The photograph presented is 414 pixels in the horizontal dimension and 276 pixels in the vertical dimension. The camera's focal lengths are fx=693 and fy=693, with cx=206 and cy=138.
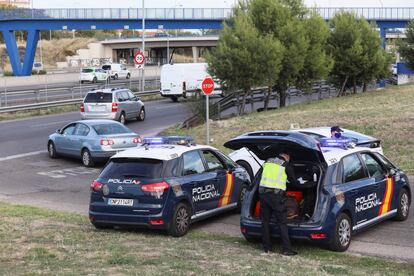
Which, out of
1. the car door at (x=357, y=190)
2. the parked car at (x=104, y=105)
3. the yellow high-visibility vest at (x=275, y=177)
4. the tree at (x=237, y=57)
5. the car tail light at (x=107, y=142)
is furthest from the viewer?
the parked car at (x=104, y=105)

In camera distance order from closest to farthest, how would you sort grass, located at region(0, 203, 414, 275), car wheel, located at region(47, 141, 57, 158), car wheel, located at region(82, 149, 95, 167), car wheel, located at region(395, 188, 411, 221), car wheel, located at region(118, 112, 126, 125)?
grass, located at region(0, 203, 414, 275) → car wheel, located at region(395, 188, 411, 221) → car wheel, located at region(82, 149, 95, 167) → car wheel, located at region(47, 141, 57, 158) → car wheel, located at region(118, 112, 126, 125)

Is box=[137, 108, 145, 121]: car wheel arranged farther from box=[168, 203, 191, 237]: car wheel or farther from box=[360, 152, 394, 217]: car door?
box=[360, 152, 394, 217]: car door

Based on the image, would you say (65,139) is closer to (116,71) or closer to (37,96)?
(37,96)

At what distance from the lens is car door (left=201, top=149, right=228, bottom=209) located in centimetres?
1180

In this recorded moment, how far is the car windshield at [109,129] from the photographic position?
68.0 feet

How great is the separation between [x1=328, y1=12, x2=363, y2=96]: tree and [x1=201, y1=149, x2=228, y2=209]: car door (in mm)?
27540

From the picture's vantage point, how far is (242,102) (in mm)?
31734

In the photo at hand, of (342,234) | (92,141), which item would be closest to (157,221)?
(342,234)

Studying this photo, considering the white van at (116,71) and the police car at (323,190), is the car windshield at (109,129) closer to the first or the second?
the police car at (323,190)

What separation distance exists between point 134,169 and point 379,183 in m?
3.85

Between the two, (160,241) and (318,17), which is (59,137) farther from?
(318,17)

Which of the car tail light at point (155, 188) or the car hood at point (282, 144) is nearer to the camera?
the car hood at point (282, 144)

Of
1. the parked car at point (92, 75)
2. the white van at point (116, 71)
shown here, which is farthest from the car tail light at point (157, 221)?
the white van at point (116, 71)

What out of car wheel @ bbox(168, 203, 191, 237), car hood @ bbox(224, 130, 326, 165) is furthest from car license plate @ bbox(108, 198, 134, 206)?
car hood @ bbox(224, 130, 326, 165)
